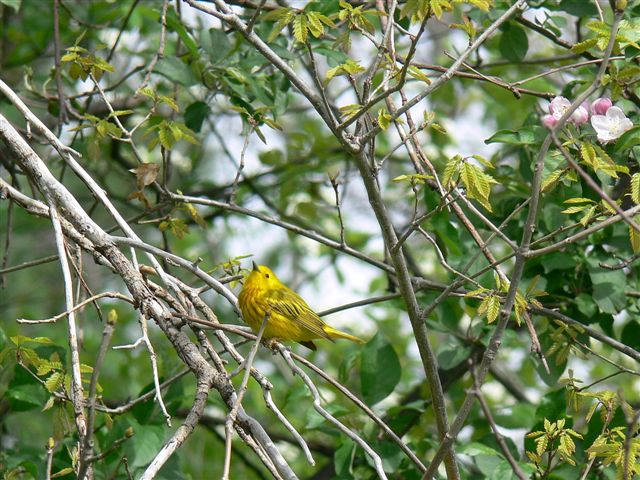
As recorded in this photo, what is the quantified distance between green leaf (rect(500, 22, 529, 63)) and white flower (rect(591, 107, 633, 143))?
1526mm

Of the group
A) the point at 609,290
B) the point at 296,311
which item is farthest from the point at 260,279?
the point at 609,290

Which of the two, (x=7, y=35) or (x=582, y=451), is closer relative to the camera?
(x=582, y=451)

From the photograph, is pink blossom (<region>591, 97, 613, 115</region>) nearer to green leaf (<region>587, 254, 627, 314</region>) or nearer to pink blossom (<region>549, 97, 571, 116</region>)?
pink blossom (<region>549, 97, 571, 116</region>)

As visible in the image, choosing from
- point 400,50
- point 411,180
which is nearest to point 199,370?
point 411,180

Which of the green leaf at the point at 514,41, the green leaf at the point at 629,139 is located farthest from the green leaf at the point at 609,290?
the green leaf at the point at 514,41

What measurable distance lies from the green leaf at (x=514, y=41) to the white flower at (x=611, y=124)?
153 cm

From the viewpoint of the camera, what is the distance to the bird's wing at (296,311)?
16.1ft

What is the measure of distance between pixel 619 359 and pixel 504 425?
3.56 meters

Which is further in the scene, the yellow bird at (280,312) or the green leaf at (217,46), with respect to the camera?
the green leaf at (217,46)

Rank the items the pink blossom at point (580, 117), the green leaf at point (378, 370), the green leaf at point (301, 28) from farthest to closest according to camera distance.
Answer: the green leaf at point (378, 370), the pink blossom at point (580, 117), the green leaf at point (301, 28)

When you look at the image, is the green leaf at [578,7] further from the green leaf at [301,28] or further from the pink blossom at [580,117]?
the green leaf at [301,28]

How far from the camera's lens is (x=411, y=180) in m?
3.65

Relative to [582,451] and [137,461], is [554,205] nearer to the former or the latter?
[582,451]

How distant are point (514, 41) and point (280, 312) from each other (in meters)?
1.95
